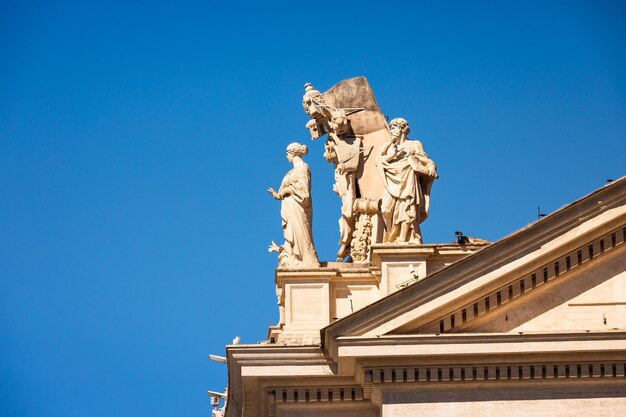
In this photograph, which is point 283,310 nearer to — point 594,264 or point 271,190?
point 271,190

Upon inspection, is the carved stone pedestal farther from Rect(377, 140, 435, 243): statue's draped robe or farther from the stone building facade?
Rect(377, 140, 435, 243): statue's draped robe

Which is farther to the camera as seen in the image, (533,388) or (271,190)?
(271,190)

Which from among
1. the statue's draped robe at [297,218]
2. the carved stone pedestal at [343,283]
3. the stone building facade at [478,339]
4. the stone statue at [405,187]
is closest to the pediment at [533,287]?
the stone building facade at [478,339]

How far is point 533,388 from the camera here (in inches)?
1902

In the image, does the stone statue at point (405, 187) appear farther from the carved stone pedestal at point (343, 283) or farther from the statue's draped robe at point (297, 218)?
the statue's draped robe at point (297, 218)

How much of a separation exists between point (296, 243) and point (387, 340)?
3.79 m

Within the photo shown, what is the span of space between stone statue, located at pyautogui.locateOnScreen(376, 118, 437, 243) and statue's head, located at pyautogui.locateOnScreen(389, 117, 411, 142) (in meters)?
0.04

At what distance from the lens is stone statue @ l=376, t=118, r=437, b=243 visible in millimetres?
50156

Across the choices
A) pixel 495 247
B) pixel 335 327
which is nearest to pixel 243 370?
pixel 335 327

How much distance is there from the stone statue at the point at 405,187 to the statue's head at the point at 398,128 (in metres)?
0.04

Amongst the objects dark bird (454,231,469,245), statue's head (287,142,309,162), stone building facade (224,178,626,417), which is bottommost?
stone building facade (224,178,626,417)

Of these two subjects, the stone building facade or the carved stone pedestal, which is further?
the carved stone pedestal

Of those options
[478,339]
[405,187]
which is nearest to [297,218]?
[405,187]

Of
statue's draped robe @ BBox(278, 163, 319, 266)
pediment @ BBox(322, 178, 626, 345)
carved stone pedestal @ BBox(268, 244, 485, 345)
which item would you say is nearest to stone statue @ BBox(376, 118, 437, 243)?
carved stone pedestal @ BBox(268, 244, 485, 345)
